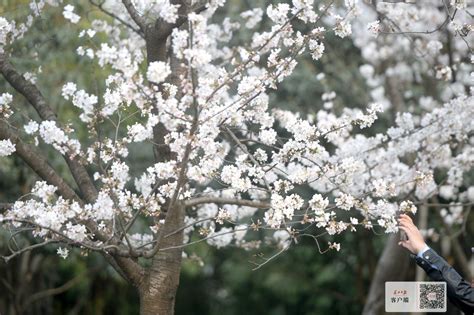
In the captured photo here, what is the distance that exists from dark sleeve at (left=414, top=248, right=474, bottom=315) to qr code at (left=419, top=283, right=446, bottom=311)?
0.10 metres

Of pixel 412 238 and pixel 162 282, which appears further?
pixel 162 282

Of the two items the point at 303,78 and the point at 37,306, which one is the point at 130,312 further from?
the point at 303,78

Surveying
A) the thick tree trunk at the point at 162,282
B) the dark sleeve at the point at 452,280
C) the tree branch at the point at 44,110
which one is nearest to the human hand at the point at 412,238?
the dark sleeve at the point at 452,280

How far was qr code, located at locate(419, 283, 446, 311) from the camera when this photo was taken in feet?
11.7

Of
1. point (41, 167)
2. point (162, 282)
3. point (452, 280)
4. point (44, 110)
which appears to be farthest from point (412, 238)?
point (44, 110)

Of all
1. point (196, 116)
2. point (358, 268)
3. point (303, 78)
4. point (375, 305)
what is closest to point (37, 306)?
point (358, 268)

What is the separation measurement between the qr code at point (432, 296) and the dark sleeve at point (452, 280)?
0.10 meters

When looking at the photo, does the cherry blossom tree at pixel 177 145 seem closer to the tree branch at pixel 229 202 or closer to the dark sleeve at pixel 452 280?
the tree branch at pixel 229 202

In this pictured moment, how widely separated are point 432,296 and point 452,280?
0.25 meters

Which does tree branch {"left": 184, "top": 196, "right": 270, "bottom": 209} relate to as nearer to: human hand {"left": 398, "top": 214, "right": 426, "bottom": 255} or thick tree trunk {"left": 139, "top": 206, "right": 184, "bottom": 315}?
thick tree trunk {"left": 139, "top": 206, "right": 184, "bottom": 315}

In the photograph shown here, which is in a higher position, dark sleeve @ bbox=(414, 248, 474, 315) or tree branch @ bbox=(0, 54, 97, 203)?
tree branch @ bbox=(0, 54, 97, 203)

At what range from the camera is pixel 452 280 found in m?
3.38

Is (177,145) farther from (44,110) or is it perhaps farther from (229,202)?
(44,110)

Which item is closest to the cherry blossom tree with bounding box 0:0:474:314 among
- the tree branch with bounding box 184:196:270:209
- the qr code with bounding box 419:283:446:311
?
the tree branch with bounding box 184:196:270:209
